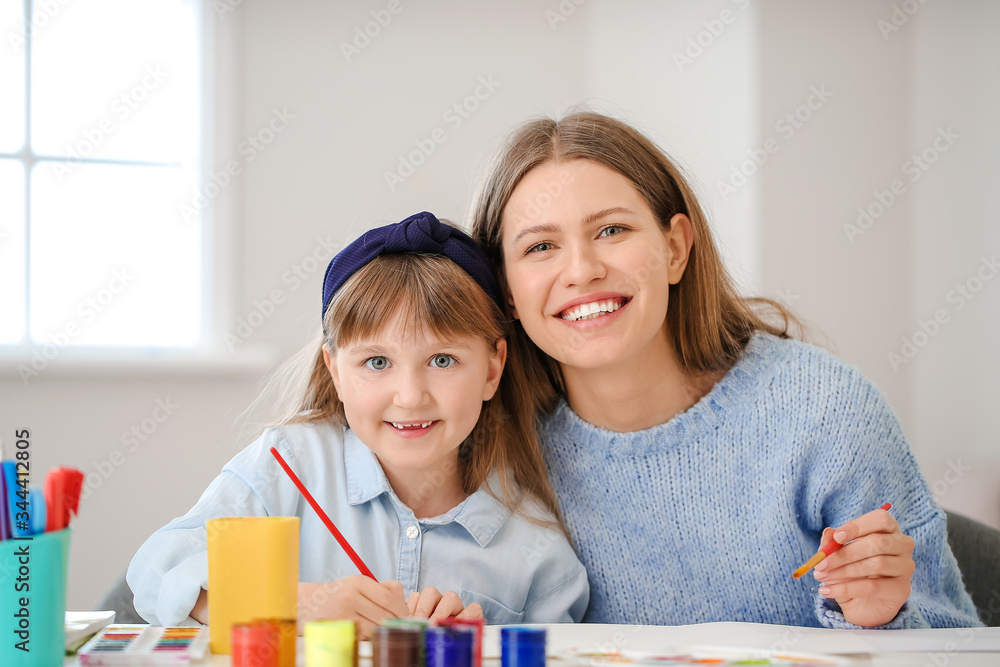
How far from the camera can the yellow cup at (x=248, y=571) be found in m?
0.74

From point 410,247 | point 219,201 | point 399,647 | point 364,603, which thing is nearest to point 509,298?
point 410,247

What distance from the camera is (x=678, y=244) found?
1.38m

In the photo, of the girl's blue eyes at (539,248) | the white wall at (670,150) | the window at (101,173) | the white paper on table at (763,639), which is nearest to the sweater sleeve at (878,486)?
the white paper on table at (763,639)

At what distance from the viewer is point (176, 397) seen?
2.36m

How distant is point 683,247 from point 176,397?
1.59 m

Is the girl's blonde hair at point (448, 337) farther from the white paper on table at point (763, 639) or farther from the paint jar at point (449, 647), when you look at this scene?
the paint jar at point (449, 647)

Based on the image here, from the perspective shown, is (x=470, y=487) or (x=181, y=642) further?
(x=470, y=487)

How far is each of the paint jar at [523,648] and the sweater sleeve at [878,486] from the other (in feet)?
2.41

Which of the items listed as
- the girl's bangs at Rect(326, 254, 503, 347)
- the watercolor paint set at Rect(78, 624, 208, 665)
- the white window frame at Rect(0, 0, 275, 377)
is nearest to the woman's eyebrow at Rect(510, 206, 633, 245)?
the girl's bangs at Rect(326, 254, 503, 347)

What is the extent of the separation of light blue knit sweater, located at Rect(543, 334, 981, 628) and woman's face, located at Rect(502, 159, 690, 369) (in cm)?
17

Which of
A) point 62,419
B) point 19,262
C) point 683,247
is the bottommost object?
point 62,419

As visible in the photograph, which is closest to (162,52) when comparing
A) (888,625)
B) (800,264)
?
(800,264)

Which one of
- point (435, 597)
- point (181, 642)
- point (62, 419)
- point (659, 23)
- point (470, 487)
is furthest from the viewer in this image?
point (659, 23)

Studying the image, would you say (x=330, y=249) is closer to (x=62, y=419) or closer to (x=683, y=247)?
(x=62, y=419)
